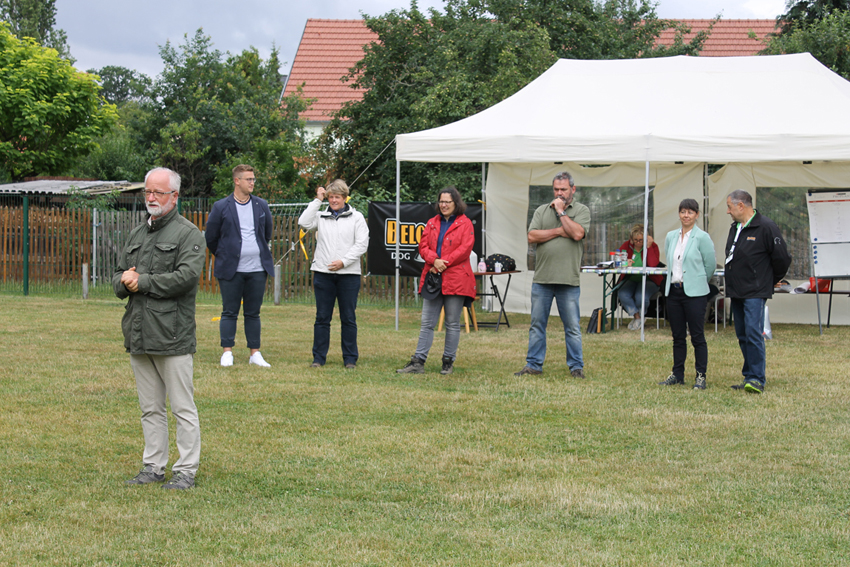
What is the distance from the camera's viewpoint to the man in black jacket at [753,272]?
772cm

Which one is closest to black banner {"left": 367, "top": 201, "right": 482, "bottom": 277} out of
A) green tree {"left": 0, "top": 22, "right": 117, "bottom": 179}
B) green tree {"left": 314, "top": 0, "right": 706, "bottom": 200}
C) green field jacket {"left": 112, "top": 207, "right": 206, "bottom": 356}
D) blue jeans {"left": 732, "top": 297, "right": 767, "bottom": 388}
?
green tree {"left": 314, "top": 0, "right": 706, "bottom": 200}

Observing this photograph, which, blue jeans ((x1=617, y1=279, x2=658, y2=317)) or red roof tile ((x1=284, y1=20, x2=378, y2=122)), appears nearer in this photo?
blue jeans ((x1=617, y1=279, x2=658, y2=317))

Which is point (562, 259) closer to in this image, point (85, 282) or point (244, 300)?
point (244, 300)

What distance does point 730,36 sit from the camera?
33.3 meters

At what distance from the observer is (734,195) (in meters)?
7.79

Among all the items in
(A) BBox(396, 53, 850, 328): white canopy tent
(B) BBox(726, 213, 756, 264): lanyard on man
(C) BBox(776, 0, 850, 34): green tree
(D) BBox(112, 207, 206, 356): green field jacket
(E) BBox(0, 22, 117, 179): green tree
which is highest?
(C) BBox(776, 0, 850, 34): green tree

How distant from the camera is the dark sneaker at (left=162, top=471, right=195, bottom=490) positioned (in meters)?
4.74

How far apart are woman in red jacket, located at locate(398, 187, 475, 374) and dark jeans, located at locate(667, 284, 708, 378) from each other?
1.84 metres

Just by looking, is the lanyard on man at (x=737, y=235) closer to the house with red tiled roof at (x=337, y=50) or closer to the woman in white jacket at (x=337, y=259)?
the woman in white jacket at (x=337, y=259)

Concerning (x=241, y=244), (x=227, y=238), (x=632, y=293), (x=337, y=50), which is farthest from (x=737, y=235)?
(x=337, y=50)

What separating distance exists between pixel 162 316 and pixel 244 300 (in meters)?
3.98

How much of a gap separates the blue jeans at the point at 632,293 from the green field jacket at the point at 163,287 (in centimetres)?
933

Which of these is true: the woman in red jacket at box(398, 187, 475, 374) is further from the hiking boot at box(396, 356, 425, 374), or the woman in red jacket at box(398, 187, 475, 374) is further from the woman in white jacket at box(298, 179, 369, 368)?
the woman in white jacket at box(298, 179, 369, 368)

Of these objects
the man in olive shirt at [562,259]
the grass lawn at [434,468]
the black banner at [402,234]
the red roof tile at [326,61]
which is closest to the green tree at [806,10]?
the black banner at [402,234]
